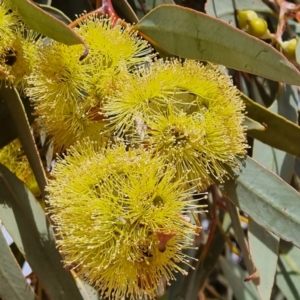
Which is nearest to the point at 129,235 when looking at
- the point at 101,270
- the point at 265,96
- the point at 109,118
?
the point at 101,270

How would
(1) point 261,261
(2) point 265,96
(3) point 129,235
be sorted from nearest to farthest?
(3) point 129,235, (1) point 261,261, (2) point 265,96

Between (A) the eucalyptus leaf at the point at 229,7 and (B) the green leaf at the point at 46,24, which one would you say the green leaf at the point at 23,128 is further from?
(A) the eucalyptus leaf at the point at 229,7

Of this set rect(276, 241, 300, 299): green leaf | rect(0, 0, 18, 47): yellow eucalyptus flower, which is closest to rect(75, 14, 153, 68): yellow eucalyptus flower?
rect(0, 0, 18, 47): yellow eucalyptus flower

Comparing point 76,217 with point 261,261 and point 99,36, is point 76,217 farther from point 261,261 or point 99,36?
point 261,261

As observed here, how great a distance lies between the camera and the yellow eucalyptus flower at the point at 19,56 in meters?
1.05

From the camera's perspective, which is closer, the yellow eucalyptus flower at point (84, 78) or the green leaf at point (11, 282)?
the yellow eucalyptus flower at point (84, 78)

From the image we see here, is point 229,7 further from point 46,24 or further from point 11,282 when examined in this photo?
point 11,282

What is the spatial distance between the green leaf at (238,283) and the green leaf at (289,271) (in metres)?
0.19

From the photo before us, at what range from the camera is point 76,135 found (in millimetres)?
1048

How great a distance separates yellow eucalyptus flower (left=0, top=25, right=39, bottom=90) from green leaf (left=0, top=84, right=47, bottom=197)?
85 millimetres

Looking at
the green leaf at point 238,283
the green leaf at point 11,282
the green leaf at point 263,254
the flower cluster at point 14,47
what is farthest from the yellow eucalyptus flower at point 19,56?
the green leaf at point 238,283

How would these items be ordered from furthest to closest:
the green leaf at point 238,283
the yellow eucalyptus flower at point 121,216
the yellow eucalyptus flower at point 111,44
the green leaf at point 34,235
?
the green leaf at point 238,283, the green leaf at point 34,235, the yellow eucalyptus flower at point 111,44, the yellow eucalyptus flower at point 121,216

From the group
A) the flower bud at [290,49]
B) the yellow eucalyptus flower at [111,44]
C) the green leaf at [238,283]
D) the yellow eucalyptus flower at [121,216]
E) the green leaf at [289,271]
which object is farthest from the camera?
the green leaf at [238,283]

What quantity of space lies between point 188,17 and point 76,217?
390mm
